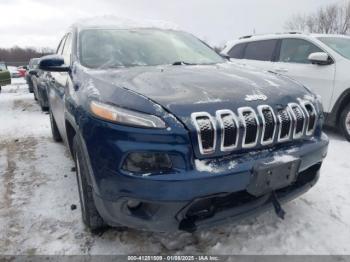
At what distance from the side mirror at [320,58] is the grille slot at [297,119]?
3.18m

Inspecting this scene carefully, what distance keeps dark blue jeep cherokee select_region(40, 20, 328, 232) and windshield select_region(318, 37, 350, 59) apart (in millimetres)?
3187

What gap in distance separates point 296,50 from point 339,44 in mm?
661

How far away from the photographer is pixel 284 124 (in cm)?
227

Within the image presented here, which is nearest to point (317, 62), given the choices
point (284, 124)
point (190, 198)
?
point (284, 124)

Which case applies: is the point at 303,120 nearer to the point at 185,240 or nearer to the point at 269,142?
the point at 269,142

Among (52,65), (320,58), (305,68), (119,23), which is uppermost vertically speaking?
(119,23)

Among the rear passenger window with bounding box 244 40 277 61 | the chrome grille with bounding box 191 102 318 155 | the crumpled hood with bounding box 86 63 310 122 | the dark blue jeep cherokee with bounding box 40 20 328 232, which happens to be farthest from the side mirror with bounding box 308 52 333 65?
the chrome grille with bounding box 191 102 318 155

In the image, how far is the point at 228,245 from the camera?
2486 mm

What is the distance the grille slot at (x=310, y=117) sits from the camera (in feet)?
8.09

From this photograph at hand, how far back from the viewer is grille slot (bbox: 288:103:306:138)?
234 centimetres

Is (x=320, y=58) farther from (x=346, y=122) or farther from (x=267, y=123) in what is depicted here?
(x=267, y=123)

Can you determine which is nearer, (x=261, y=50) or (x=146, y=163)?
(x=146, y=163)

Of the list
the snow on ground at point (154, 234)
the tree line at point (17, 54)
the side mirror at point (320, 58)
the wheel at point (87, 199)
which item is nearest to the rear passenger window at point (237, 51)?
the side mirror at point (320, 58)

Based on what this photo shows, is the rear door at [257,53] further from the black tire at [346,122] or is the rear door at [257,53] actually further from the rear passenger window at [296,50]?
the black tire at [346,122]
